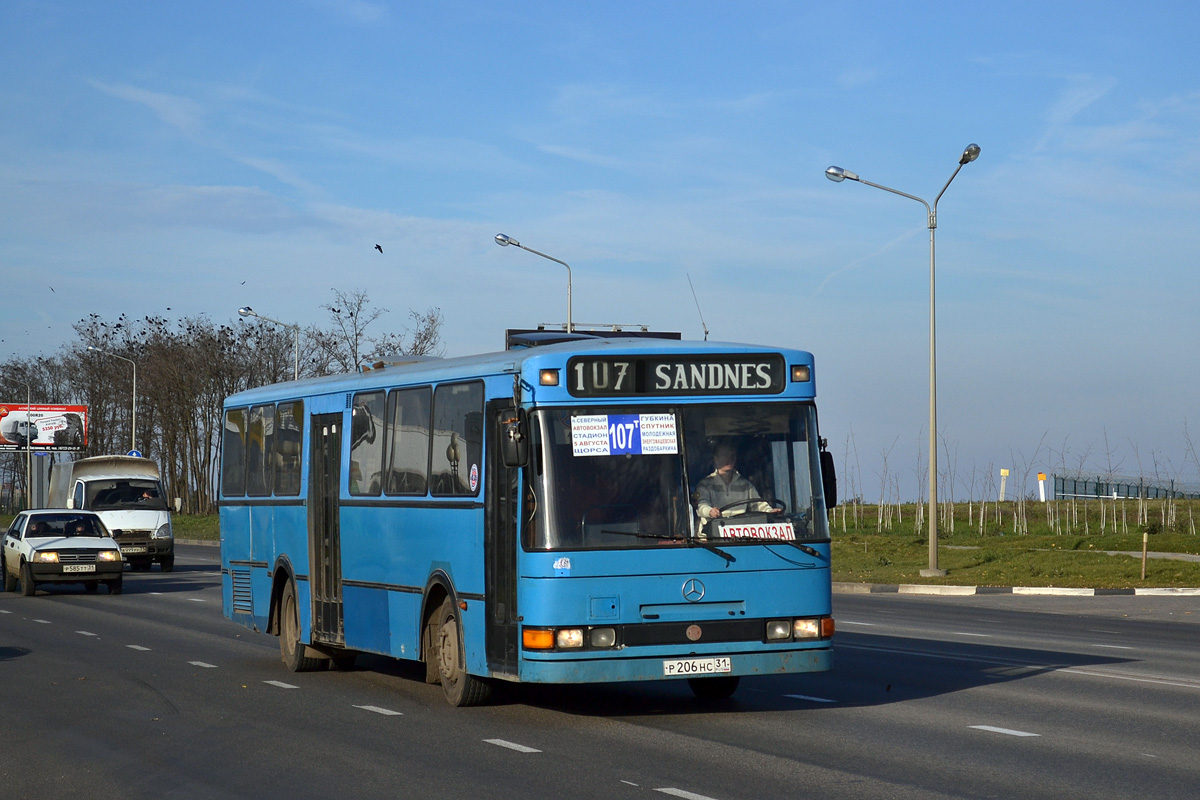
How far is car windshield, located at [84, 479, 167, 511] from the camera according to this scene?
3944 cm

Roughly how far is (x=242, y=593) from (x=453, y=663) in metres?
5.86

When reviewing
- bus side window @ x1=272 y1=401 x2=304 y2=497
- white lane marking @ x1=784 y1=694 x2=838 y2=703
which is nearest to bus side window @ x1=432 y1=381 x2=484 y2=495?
white lane marking @ x1=784 y1=694 x2=838 y2=703

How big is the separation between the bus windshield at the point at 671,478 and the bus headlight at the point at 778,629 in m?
0.60

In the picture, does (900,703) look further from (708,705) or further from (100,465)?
(100,465)

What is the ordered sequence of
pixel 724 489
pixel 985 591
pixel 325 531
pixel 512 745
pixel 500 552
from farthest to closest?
pixel 985 591 → pixel 325 531 → pixel 500 552 → pixel 724 489 → pixel 512 745

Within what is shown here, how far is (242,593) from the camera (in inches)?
684

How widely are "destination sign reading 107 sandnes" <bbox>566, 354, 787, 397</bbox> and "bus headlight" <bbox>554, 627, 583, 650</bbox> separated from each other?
1716 mm

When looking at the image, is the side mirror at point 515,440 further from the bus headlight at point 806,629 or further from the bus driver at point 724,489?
the bus headlight at point 806,629

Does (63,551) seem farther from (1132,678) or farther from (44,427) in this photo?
(44,427)

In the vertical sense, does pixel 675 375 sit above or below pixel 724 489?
above

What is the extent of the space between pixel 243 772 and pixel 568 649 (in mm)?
2443

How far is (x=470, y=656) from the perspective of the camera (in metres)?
11.8

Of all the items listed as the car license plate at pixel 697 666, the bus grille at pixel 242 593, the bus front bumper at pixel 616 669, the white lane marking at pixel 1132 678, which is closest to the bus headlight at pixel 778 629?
the bus front bumper at pixel 616 669

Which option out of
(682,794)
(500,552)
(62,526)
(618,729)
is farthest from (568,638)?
(62,526)
